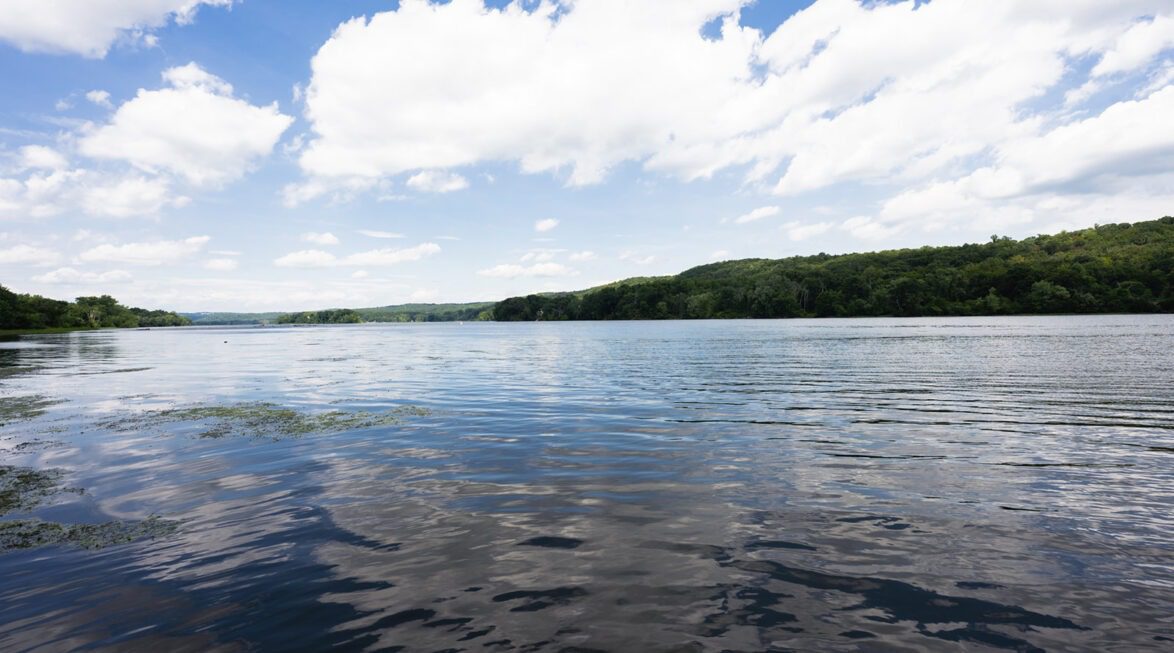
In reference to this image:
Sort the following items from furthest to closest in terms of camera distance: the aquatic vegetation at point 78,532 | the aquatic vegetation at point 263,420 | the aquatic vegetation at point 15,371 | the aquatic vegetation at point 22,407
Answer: the aquatic vegetation at point 15,371 → the aquatic vegetation at point 22,407 → the aquatic vegetation at point 263,420 → the aquatic vegetation at point 78,532

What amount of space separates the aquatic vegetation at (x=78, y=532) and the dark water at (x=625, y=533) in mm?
334

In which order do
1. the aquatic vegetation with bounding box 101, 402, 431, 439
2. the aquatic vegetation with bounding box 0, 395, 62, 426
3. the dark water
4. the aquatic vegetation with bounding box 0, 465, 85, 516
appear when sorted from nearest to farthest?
the dark water < the aquatic vegetation with bounding box 0, 465, 85, 516 < the aquatic vegetation with bounding box 101, 402, 431, 439 < the aquatic vegetation with bounding box 0, 395, 62, 426

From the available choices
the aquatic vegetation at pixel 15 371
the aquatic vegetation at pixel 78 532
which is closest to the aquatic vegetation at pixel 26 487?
the aquatic vegetation at pixel 78 532

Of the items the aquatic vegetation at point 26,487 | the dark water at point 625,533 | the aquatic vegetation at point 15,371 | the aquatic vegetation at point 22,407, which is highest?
the aquatic vegetation at point 15,371

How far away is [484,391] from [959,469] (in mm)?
24049

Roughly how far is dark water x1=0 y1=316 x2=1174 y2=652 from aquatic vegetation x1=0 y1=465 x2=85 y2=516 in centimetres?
51

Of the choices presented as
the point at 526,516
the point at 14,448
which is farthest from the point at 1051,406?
the point at 14,448

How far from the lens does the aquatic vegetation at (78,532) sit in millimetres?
10562

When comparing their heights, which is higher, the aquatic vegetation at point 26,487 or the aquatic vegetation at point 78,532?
the aquatic vegetation at point 26,487

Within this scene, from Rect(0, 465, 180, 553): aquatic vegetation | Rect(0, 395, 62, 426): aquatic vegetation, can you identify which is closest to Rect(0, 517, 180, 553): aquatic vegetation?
Rect(0, 465, 180, 553): aquatic vegetation

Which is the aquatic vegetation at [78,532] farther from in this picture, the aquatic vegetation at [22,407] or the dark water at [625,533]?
the aquatic vegetation at [22,407]

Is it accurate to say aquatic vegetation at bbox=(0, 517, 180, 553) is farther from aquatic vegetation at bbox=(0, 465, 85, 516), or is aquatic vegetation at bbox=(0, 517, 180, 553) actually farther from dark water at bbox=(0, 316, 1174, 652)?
aquatic vegetation at bbox=(0, 465, 85, 516)

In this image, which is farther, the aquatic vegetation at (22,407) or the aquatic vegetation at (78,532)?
the aquatic vegetation at (22,407)

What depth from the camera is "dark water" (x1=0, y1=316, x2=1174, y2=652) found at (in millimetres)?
7410
